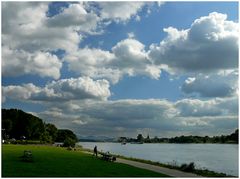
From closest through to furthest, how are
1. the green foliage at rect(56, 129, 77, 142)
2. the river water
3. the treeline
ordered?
1. the river water
2. the treeline
3. the green foliage at rect(56, 129, 77, 142)

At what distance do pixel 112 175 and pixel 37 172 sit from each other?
395cm

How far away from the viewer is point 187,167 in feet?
93.0

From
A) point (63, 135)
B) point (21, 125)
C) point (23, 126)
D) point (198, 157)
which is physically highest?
point (21, 125)

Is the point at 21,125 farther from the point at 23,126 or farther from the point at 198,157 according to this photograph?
the point at 198,157

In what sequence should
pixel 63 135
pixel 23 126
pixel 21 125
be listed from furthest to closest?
pixel 63 135 → pixel 21 125 → pixel 23 126

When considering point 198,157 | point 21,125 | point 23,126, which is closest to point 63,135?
point 21,125

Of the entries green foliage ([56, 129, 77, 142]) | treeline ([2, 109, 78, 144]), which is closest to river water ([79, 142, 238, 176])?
treeline ([2, 109, 78, 144])

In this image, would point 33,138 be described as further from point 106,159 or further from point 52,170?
point 52,170

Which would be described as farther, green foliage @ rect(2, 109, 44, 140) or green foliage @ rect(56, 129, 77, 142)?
green foliage @ rect(56, 129, 77, 142)

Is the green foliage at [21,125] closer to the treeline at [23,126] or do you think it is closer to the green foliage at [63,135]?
the treeline at [23,126]

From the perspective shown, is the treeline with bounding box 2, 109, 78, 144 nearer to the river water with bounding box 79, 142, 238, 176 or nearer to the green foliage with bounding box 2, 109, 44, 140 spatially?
the green foliage with bounding box 2, 109, 44, 140

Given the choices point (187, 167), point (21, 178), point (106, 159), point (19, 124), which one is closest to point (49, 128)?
point (19, 124)

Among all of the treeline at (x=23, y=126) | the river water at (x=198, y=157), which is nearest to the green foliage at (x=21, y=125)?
the treeline at (x=23, y=126)

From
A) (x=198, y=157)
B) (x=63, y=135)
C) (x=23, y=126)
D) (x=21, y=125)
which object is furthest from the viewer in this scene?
(x=63, y=135)
